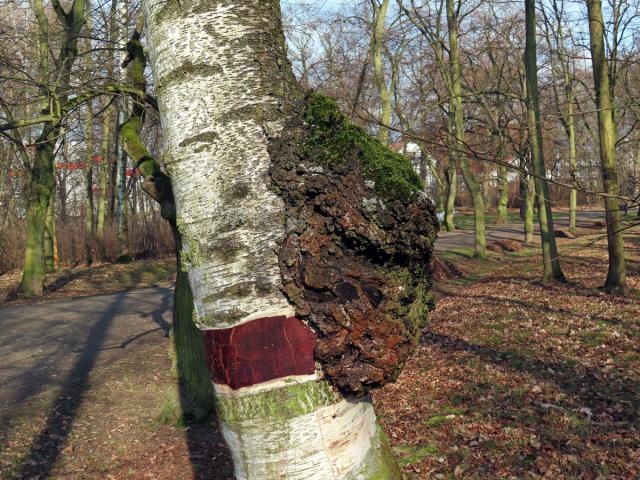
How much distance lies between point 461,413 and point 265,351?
407cm

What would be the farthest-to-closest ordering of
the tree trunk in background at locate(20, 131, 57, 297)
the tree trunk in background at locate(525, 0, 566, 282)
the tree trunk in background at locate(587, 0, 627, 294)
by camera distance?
the tree trunk in background at locate(20, 131, 57, 297) → the tree trunk in background at locate(525, 0, 566, 282) → the tree trunk in background at locate(587, 0, 627, 294)

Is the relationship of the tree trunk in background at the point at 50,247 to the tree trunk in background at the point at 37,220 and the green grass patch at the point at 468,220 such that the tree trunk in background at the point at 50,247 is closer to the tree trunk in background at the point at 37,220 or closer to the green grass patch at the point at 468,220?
the tree trunk in background at the point at 37,220

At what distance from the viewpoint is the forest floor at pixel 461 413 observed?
4078 millimetres

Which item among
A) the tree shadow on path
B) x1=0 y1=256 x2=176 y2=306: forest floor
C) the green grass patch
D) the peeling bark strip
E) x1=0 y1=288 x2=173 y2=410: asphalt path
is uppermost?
the peeling bark strip

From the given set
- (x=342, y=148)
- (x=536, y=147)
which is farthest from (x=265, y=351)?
(x=536, y=147)

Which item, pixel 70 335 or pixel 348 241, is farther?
pixel 70 335

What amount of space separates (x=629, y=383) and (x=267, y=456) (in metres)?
4.91

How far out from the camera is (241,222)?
5.06ft

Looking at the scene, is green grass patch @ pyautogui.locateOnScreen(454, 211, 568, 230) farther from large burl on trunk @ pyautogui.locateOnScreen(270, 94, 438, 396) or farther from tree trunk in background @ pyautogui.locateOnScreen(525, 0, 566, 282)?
large burl on trunk @ pyautogui.locateOnScreen(270, 94, 438, 396)

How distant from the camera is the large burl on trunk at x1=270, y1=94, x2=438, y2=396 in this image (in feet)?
5.17

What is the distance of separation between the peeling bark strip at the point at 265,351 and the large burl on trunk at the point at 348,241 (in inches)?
1.8

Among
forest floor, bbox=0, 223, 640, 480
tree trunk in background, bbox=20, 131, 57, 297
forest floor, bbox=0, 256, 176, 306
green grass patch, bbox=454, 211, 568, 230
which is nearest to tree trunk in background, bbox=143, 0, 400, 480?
forest floor, bbox=0, 223, 640, 480

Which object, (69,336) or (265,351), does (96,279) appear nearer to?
(69,336)

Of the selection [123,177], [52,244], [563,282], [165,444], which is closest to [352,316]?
[165,444]
